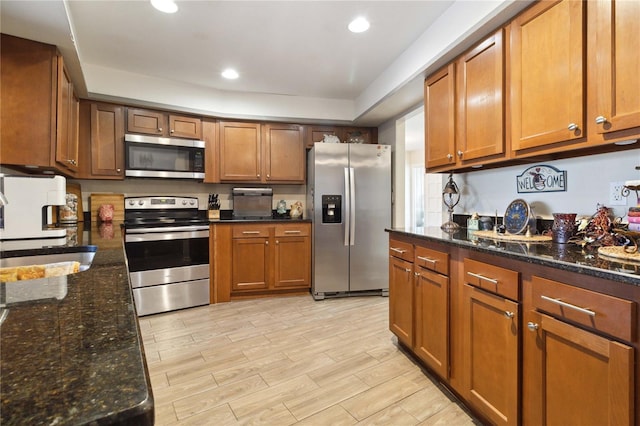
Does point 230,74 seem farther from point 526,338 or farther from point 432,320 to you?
point 526,338

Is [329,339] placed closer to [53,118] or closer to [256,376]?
[256,376]

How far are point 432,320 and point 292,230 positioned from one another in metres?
2.10

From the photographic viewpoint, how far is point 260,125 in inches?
153

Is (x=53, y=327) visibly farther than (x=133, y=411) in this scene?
Yes

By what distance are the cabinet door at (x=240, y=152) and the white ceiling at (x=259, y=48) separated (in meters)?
0.18

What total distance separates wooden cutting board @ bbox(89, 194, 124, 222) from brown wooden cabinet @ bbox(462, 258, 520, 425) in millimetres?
3445

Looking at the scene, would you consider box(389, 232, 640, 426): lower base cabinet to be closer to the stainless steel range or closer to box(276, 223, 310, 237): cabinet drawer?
box(276, 223, 310, 237): cabinet drawer

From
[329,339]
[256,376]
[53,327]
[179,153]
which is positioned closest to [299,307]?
[329,339]

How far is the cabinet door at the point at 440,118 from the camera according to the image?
221 centimetres

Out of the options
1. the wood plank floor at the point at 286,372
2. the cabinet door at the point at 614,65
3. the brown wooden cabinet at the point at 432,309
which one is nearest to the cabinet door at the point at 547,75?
the cabinet door at the point at 614,65

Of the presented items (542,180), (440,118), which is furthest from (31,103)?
(542,180)

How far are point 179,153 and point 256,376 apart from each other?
2.57 meters

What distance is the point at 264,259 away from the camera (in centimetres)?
366

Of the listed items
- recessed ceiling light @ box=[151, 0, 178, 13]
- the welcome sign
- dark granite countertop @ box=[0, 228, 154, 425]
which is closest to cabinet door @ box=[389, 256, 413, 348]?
the welcome sign
